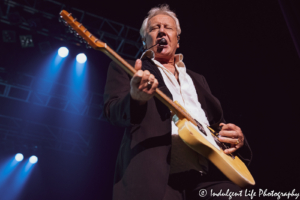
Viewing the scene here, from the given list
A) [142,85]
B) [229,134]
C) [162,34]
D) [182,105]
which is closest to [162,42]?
[162,34]

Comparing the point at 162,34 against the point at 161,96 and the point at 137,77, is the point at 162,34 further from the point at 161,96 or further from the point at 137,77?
the point at 137,77

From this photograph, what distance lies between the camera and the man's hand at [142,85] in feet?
4.24

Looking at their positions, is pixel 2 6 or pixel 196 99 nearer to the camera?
pixel 196 99

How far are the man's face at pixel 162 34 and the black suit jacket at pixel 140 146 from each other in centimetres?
83

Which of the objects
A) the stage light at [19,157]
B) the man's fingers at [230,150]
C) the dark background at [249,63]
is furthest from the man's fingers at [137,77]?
the stage light at [19,157]

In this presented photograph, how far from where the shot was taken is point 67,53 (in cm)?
645

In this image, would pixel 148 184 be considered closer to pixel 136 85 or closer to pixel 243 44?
pixel 136 85

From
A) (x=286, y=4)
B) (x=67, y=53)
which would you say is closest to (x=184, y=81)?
(x=286, y=4)

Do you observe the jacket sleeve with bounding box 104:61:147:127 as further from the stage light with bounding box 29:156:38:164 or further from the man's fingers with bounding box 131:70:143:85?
the stage light with bounding box 29:156:38:164

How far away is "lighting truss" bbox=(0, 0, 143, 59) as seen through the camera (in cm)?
564

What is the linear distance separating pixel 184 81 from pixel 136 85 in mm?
956

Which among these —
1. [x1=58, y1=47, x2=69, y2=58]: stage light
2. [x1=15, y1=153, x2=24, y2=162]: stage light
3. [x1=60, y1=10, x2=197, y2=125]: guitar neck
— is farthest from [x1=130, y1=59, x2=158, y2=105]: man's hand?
[x1=15, y1=153, x2=24, y2=162]: stage light

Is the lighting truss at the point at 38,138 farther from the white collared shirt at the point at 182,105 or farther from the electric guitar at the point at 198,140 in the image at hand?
the electric guitar at the point at 198,140

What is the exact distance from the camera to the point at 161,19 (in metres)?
2.67
